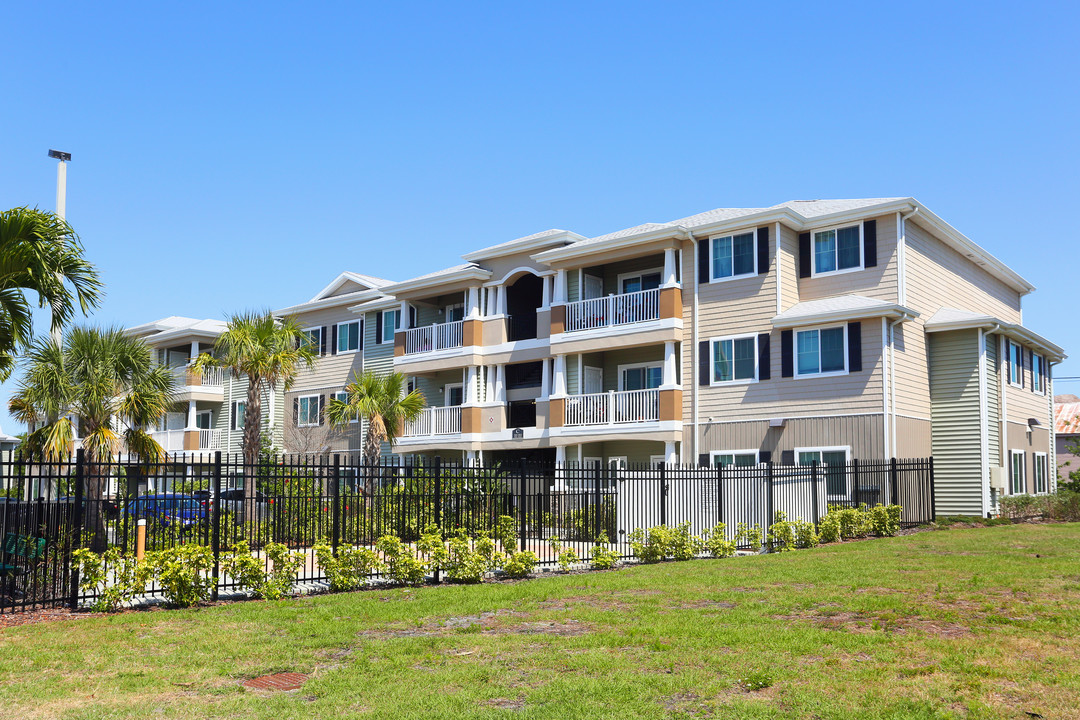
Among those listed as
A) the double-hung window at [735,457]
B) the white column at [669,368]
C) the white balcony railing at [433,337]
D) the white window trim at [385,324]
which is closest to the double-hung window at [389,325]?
the white window trim at [385,324]

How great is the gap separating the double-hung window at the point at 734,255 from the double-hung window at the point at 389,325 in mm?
15070

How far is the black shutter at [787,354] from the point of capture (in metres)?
28.1

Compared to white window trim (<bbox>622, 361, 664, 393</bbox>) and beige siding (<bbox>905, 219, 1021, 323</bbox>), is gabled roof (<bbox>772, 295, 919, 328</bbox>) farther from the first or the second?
white window trim (<bbox>622, 361, 664, 393</bbox>)

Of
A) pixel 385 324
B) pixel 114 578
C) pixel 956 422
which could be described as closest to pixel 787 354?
pixel 956 422

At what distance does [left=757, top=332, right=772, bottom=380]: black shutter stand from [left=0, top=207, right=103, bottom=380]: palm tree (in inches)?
778

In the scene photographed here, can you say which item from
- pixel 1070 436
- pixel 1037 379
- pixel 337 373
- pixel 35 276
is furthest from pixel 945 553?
pixel 1070 436

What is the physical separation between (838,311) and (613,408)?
796 centimetres

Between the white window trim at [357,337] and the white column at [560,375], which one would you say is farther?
the white window trim at [357,337]

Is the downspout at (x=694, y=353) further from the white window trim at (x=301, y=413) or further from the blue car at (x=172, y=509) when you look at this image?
the white window trim at (x=301, y=413)

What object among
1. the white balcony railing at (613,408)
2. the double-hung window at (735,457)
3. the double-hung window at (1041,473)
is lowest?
the double-hung window at (1041,473)

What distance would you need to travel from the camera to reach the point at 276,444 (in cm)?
4412

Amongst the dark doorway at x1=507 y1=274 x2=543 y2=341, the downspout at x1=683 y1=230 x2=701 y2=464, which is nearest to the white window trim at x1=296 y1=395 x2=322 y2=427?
the dark doorway at x1=507 y1=274 x2=543 y2=341

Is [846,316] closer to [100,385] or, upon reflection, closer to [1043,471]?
[1043,471]

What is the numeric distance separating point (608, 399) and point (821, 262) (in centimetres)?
783
